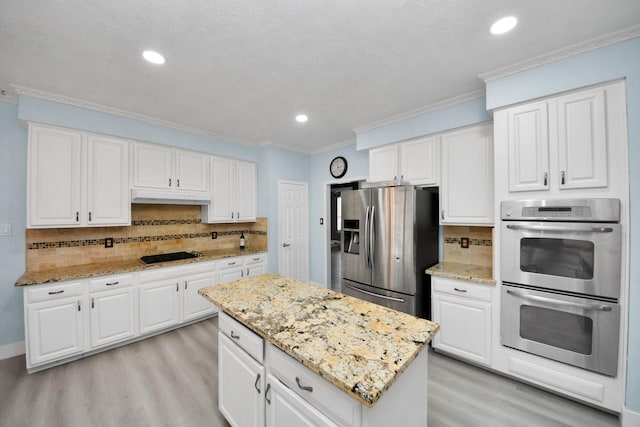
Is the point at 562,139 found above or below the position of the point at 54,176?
above

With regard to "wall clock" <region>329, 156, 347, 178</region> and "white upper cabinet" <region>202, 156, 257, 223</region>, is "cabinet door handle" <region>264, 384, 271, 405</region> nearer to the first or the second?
"white upper cabinet" <region>202, 156, 257, 223</region>

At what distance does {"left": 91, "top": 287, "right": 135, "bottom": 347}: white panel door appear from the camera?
8.27 feet

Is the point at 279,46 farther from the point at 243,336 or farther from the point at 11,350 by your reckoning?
the point at 11,350

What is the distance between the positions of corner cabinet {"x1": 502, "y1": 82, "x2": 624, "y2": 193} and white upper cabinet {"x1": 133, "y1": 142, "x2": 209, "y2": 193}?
3.61 m

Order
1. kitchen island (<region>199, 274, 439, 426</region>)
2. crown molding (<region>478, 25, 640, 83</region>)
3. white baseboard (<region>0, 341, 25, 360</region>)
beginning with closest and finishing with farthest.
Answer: kitchen island (<region>199, 274, 439, 426</region>) → crown molding (<region>478, 25, 640, 83</region>) → white baseboard (<region>0, 341, 25, 360</region>)

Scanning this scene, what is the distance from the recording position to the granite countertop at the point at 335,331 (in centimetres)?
89

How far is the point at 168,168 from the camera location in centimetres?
327

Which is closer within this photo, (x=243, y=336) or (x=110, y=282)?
(x=243, y=336)

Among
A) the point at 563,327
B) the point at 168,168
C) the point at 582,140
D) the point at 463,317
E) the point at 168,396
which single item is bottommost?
the point at 168,396

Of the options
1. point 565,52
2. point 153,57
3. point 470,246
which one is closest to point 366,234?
point 470,246

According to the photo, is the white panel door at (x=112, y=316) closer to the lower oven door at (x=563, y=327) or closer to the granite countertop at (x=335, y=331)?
the granite countertop at (x=335, y=331)

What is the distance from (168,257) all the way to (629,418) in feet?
14.9

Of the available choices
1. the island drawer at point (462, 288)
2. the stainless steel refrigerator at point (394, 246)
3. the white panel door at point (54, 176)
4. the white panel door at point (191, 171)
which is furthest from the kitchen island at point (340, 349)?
the white panel door at point (191, 171)

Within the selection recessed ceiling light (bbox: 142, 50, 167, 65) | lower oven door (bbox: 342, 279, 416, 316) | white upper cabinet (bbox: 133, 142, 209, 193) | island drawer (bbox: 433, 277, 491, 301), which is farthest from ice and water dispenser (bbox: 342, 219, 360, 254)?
recessed ceiling light (bbox: 142, 50, 167, 65)
